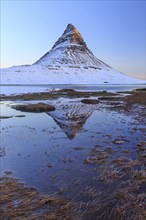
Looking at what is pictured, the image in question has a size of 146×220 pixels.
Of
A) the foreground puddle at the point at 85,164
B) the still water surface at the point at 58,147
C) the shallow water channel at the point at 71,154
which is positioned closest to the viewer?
the foreground puddle at the point at 85,164

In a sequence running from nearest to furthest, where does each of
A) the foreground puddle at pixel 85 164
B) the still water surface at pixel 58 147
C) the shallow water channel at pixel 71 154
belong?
the foreground puddle at pixel 85 164 → the shallow water channel at pixel 71 154 → the still water surface at pixel 58 147

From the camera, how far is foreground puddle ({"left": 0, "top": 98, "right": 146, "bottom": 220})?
30.6ft

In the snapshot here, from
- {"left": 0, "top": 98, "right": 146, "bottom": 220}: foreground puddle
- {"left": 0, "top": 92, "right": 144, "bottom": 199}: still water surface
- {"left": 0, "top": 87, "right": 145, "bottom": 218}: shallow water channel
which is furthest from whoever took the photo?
{"left": 0, "top": 92, "right": 144, "bottom": 199}: still water surface

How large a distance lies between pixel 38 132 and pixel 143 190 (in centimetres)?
1316

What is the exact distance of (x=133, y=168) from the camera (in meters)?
12.6

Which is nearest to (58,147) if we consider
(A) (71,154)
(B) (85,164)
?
(A) (71,154)

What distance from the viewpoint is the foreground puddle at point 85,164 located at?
30.6ft

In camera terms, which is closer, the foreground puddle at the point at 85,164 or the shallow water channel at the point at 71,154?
the foreground puddle at the point at 85,164

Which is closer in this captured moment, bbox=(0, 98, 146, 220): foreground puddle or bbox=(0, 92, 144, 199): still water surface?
bbox=(0, 98, 146, 220): foreground puddle

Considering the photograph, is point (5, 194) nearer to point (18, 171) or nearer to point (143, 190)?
point (18, 171)

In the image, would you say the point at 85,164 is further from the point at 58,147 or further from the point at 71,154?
the point at 58,147

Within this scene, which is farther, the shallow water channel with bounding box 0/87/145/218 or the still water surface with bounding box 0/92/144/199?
the still water surface with bounding box 0/92/144/199

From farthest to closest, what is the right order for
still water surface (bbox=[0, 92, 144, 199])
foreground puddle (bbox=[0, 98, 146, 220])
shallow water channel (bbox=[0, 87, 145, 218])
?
still water surface (bbox=[0, 92, 144, 199])
shallow water channel (bbox=[0, 87, 145, 218])
foreground puddle (bbox=[0, 98, 146, 220])

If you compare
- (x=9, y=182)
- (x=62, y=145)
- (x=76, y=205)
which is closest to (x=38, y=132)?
(x=62, y=145)
